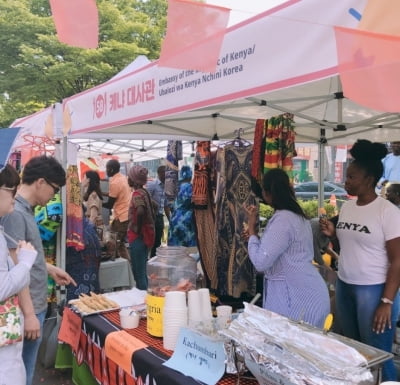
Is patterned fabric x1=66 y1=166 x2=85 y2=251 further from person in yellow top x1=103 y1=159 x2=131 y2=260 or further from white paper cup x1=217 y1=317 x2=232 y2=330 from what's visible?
white paper cup x1=217 y1=317 x2=232 y2=330

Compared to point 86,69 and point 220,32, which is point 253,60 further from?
point 86,69

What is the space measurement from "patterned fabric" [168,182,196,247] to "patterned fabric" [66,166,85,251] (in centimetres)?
86

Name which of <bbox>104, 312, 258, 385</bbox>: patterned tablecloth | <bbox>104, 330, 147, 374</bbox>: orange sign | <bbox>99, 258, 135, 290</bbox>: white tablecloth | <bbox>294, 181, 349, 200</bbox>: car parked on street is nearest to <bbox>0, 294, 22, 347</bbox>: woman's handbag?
<bbox>104, 330, 147, 374</bbox>: orange sign

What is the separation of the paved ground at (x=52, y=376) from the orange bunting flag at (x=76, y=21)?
2.50m

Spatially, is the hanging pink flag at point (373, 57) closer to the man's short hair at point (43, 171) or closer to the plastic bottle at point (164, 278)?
the plastic bottle at point (164, 278)

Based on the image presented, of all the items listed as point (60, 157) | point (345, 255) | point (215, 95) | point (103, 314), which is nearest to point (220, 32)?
point (215, 95)

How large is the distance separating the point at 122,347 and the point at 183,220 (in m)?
1.97

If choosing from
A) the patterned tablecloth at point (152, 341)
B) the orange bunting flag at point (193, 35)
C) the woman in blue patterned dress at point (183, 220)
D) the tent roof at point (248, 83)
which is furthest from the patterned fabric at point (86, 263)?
the orange bunting flag at point (193, 35)

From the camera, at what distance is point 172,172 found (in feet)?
14.4

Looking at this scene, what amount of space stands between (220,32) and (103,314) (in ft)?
5.80

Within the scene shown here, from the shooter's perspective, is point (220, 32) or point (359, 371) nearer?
point (359, 371)

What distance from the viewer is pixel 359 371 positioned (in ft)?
4.05

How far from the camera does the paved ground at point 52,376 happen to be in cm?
322

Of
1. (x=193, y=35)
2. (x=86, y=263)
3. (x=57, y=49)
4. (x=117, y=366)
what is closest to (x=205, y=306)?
(x=117, y=366)
